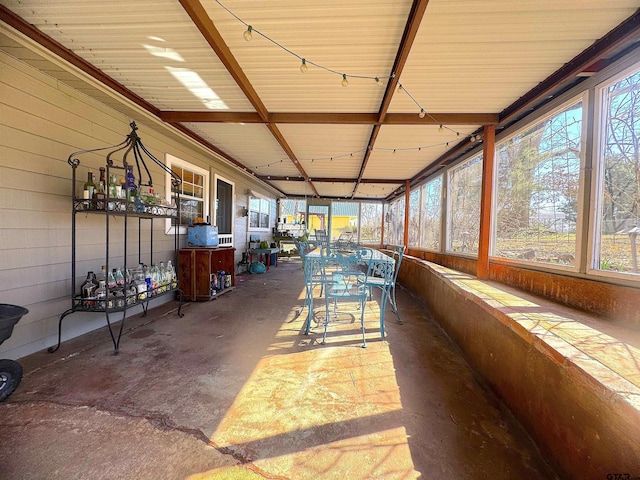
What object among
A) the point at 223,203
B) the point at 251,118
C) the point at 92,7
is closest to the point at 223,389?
the point at 92,7

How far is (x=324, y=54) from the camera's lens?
2.25 meters

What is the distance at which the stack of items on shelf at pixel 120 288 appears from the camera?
2.55 meters

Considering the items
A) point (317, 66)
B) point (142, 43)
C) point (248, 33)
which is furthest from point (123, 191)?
point (317, 66)

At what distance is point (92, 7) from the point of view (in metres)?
1.85

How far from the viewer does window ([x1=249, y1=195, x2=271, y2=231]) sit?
7.92m

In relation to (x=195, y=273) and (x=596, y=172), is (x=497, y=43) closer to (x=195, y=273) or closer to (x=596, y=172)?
(x=596, y=172)

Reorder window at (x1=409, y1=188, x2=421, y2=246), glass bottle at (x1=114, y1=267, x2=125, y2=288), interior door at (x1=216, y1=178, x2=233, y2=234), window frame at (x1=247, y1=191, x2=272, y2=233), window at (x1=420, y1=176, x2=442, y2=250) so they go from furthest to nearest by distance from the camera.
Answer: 1. window frame at (x1=247, y1=191, x2=272, y2=233)
2. window at (x1=409, y1=188, x2=421, y2=246)
3. interior door at (x1=216, y1=178, x2=233, y2=234)
4. window at (x1=420, y1=176, x2=442, y2=250)
5. glass bottle at (x1=114, y1=267, x2=125, y2=288)

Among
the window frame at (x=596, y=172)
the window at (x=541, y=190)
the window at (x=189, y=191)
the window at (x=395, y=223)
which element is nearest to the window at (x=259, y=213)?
the window at (x=189, y=191)

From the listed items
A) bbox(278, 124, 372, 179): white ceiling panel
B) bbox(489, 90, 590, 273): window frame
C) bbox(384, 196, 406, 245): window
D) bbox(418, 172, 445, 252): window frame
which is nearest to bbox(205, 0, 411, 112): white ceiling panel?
bbox(278, 124, 372, 179): white ceiling panel

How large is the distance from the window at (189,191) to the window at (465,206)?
4590 mm

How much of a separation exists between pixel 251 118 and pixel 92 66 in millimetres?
1588

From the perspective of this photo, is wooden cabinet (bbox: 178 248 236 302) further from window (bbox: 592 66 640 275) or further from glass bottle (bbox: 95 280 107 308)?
window (bbox: 592 66 640 275)

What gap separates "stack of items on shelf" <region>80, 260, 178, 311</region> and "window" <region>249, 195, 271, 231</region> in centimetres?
474

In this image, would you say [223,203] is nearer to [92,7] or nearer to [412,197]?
[92,7]
